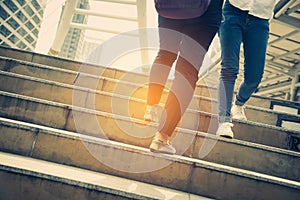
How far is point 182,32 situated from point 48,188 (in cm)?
122

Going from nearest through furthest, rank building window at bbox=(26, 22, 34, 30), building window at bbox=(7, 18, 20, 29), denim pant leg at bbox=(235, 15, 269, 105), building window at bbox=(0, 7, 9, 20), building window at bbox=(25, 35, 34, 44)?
1. denim pant leg at bbox=(235, 15, 269, 105)
2. building window at bbox=(0, 7, 9, 20)
3. building window at bbox=(7, 18, 20, 29)
4. building window at bbox=(26, 22, 34, 30)
5. building window at bbox=(25, 35, 34, 44)

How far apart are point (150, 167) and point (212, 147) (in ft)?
1.79

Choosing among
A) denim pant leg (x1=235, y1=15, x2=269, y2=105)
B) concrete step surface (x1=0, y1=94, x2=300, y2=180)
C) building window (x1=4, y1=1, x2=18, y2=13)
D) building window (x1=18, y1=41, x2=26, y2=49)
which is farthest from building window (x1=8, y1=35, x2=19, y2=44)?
denim pant leg (x1=235, y1=15, x2=269, y2=105)

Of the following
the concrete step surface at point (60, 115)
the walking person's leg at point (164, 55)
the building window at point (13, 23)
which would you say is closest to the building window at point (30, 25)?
the building window at point (13, 23)

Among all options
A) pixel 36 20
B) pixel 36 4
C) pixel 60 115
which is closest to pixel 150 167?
pixel 60 115

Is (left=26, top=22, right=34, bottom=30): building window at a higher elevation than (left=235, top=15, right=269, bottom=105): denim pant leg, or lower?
higher

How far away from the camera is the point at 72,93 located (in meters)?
2.37

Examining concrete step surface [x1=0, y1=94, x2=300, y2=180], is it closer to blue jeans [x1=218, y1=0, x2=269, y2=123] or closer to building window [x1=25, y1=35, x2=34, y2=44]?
blue jeans [x1=218, y1=0, x2=269, y2=123]

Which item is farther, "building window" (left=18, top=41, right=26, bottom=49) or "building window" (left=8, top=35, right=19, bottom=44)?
"building window" (left=18, top=41, right=26, bottom=49)

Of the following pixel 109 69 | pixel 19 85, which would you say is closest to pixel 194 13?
pixel 19 85

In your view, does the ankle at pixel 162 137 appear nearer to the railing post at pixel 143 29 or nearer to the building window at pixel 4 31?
the railing post at pixel 143 29

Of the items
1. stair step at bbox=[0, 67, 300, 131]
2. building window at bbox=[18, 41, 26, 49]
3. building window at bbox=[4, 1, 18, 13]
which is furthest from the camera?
building window at bbox=[18, 41, 26, 49]

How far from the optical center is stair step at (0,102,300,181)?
1.75 metres

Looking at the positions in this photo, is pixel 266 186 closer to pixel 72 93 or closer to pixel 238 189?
pixel 238 189
